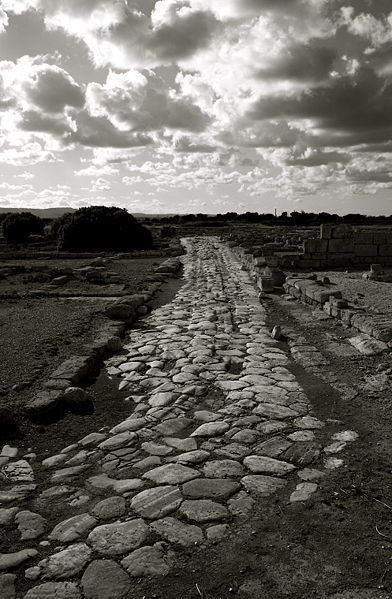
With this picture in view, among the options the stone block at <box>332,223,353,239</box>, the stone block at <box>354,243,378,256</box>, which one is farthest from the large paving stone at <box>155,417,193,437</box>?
the stone block at <box>354,243,378,256</box>

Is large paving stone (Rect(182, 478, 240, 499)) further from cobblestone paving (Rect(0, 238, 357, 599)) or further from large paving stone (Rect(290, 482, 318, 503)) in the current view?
large paving stone (Rect(290, 482, 318, 503))

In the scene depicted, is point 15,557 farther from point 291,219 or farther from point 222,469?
point 291,219

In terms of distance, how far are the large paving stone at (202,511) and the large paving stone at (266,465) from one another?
50cm

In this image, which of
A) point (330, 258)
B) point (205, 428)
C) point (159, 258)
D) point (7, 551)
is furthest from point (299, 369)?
point (159, 258)

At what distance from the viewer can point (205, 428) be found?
4121 millimetres

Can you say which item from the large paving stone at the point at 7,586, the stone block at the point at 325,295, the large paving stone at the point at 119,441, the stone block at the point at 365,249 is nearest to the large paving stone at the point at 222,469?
the large paving stone at the point at 119,441

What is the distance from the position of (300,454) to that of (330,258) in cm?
1518

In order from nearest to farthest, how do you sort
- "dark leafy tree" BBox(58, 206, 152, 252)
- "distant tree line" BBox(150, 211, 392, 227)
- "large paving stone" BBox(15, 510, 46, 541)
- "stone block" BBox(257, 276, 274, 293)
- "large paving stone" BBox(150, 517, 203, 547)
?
"large paving stone" BBox(150, 517, 203, 547)
"large paving stone" BBox(15, 510, 46, 541)
"stone block" BBox(257, 276, 274, 293)
"dark leafy tree" BBox(58, 206, 152, 252)
"distant tree line" BBox(150, 211, 392, 227)

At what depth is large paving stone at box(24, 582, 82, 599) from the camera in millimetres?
2293

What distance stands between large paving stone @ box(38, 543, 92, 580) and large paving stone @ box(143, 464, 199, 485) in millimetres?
761

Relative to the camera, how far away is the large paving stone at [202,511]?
285 cm

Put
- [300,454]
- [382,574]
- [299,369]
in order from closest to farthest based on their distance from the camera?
[382,574]
[300,454]
[299,369]

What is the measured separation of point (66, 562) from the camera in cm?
253

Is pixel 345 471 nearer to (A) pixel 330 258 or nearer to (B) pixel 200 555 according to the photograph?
(B) pixel 200 555
